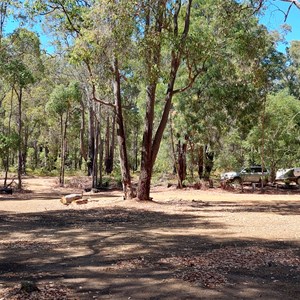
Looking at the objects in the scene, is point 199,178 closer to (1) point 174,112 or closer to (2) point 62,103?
(1) point 174,112

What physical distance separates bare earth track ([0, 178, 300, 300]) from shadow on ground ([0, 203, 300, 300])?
0.04ft

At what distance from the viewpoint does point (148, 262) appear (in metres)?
6.74

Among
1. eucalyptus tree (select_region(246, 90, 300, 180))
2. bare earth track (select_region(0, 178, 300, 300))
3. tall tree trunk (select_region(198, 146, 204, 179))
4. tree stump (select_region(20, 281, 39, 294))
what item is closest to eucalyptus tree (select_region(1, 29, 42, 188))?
bare earth track (select_region(0, 178, 300, 300))

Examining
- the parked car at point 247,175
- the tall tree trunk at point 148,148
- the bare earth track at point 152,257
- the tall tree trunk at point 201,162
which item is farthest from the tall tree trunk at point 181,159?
the bare earth track at point 152,257

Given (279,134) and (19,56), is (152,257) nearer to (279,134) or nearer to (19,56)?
(19,56)

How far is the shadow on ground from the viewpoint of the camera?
5207 millimetres

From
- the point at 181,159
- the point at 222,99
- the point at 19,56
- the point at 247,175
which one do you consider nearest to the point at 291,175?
the point at 247,175

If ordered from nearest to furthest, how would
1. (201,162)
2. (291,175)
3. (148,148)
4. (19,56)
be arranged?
(148,148), (19,56), (201,162), (291,175)

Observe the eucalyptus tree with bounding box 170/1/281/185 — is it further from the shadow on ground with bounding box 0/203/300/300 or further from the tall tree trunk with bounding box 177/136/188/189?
the shadow on ground with bounding box 0/203/300/300

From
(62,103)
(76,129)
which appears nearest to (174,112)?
(62,103)

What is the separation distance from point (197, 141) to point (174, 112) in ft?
7.90

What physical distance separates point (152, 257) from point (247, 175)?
923 inches

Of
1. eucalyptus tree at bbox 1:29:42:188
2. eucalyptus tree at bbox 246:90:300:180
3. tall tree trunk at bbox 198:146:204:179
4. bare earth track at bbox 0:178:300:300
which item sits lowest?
bare earth track at bbox 0:178:300:300

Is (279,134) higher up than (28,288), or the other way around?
(279,134)
